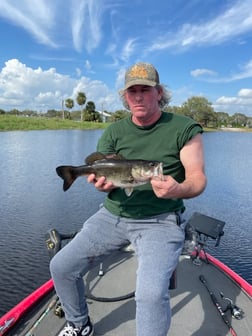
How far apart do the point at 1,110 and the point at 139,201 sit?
116m

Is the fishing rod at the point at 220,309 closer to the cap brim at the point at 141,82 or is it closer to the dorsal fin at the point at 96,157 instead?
the dorsal fin at the point at 96,157

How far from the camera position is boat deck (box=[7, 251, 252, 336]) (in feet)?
12.3

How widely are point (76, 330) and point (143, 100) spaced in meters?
2.47

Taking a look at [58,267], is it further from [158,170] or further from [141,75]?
[141,75]

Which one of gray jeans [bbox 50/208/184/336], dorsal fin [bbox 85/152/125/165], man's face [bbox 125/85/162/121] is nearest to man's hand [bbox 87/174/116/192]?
dorsal fin [bbox 85/152/125/165]

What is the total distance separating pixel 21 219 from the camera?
36.2 feet

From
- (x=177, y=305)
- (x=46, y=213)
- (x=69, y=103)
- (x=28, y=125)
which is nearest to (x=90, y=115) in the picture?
(x=69, y=103)

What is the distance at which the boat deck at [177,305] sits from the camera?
12.3ft

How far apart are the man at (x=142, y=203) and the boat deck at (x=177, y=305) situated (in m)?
0.34

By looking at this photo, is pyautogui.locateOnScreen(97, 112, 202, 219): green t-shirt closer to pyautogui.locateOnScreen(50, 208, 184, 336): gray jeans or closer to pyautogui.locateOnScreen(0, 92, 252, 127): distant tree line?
pyautogui.locateOnScreen(50, 208, 184, 336): gray jeans

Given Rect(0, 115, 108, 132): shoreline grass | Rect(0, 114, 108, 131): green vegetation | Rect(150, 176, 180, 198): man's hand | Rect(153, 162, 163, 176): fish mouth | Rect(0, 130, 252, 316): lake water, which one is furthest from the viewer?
Rect(0, 114, 108, 131): green vegetation

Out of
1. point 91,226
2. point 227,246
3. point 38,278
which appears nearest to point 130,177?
point 91,226

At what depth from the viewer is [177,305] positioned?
167 inches

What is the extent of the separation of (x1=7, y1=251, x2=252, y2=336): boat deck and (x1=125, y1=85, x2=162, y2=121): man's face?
7.40 ft
